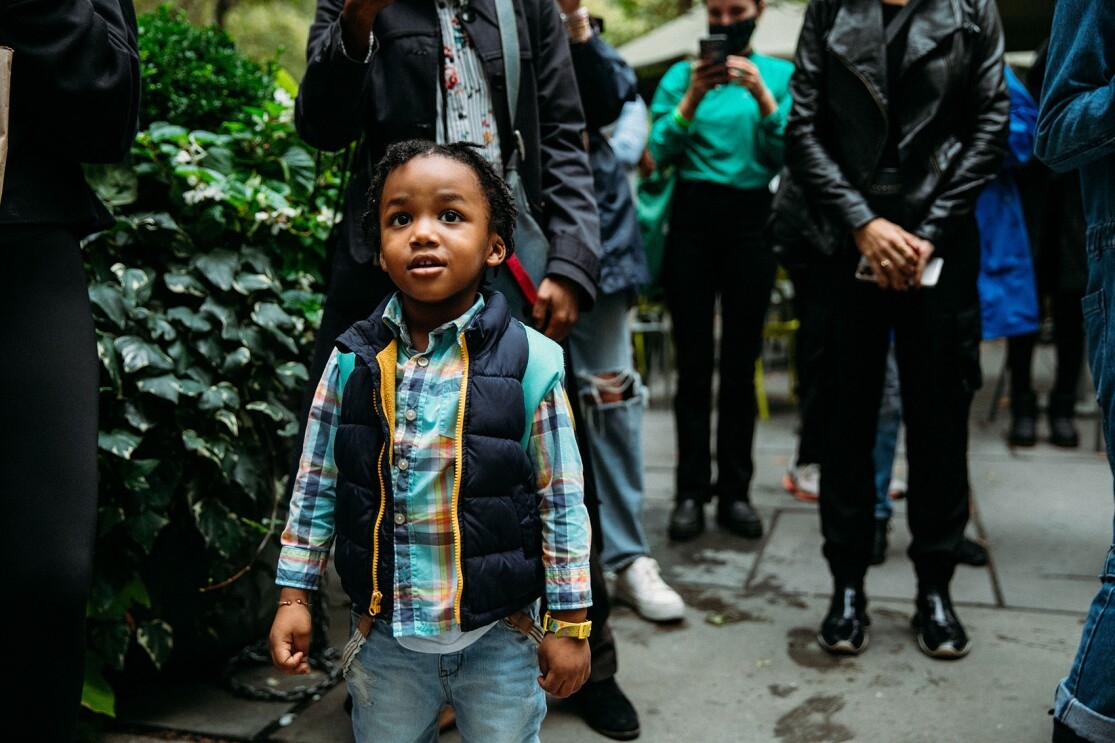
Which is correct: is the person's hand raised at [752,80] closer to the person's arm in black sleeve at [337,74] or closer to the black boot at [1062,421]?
the person's arm in black sleeve at [337,74]

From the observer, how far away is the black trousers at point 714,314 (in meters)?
4.31

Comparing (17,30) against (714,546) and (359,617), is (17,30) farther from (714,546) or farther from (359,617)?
(714,546)

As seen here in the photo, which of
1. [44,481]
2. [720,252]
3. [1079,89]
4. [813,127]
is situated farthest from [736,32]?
[44,481]

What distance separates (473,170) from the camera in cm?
189

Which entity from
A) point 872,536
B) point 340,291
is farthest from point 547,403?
point 872,536

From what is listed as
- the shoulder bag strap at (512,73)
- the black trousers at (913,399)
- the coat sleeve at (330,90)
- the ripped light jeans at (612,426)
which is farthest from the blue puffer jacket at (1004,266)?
the coat sleeve at (330,90)

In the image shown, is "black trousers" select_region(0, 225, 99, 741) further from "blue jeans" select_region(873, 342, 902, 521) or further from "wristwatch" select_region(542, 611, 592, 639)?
"blue jeans" select_region(873, 342, 902, 521)

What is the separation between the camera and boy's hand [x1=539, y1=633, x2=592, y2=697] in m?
1.79

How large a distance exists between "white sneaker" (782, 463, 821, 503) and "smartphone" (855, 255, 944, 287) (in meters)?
2.05

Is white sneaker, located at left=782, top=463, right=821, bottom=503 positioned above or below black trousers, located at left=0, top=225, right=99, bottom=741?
below

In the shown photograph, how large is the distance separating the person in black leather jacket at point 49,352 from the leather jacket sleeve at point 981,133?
2.19 m

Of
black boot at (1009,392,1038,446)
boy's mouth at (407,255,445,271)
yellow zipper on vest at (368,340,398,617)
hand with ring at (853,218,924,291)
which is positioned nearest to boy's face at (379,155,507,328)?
boy's mouth at (407,255,445,271)

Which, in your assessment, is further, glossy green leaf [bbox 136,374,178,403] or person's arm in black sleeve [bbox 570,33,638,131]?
person's arm in black sleeve [bbox 570,33,638,131]

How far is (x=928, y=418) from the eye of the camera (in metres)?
3.10
